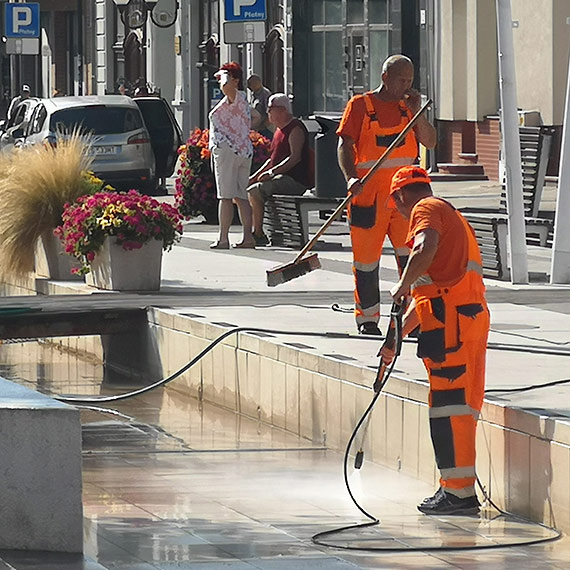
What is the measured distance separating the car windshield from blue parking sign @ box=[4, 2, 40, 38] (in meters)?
10.9

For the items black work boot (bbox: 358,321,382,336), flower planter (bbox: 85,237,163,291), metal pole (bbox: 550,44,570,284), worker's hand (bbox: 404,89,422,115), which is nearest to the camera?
worker's hand (bbox: 404,89,422,115)

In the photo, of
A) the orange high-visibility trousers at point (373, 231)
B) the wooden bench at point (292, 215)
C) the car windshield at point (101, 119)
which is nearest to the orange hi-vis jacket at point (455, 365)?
the orange high-visibility trousers at point (373, 231)

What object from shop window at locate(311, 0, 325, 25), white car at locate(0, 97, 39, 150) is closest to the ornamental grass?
white car at locate(0, 97, 39, 150)

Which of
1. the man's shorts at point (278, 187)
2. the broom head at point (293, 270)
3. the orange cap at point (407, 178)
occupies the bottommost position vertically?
the broom head at point (293, 270)

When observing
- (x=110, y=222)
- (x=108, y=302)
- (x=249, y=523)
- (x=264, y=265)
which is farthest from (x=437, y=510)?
(x=264, y=265)

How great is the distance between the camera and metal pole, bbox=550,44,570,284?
48.1 feet

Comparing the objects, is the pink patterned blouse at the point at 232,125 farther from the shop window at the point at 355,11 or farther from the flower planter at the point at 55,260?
the shop window at the point at 355,11

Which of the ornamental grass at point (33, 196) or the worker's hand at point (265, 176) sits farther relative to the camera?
the worker's hand at point (265, 176)

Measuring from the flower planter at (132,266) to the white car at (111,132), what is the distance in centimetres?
1374

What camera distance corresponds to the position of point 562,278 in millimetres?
14922

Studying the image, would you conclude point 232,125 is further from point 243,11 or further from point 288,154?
point 243,11

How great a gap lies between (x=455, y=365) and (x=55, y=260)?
7.95 metres

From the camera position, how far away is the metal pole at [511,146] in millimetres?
14914

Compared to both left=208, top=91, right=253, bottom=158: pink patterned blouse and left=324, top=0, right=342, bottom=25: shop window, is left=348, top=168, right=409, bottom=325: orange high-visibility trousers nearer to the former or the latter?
left=208, top=91, right=253, bottom=158: pink patterned blouse
